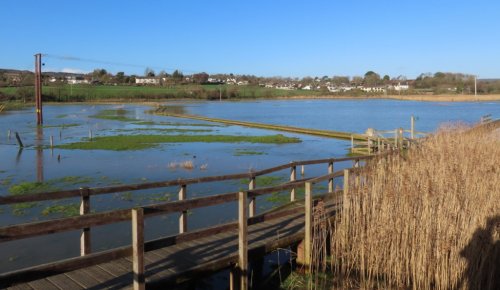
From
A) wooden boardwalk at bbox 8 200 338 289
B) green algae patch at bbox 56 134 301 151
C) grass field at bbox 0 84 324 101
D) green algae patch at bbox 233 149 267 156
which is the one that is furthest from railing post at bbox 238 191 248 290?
grass field at bbox 0 84 324 101

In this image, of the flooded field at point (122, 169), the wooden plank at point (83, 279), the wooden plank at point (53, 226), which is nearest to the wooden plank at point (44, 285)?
the wooden plank at point (83, 279)

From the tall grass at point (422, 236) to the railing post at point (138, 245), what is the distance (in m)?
3.65

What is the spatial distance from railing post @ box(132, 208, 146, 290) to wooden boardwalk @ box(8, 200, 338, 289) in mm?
342

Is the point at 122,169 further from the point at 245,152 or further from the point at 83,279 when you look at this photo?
the point at 83,279

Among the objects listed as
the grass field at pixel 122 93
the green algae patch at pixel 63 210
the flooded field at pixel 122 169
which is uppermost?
the grass field at pixel 122 93

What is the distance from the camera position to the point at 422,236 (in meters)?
7.22

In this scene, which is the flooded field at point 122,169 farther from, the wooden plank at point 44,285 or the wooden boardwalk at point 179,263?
the wooden plank at point 44,285

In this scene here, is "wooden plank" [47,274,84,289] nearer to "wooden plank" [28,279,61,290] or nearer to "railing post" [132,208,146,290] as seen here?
"wooden plank" [28,279,61,290]

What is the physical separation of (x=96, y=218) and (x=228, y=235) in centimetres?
328

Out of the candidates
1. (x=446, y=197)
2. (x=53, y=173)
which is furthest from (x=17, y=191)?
(x=446, y=197)

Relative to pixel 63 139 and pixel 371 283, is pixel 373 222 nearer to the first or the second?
pixel 371 283

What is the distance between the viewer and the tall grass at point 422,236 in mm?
6957

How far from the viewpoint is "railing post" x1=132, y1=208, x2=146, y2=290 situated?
568 centimetres

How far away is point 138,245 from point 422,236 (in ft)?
14.6
